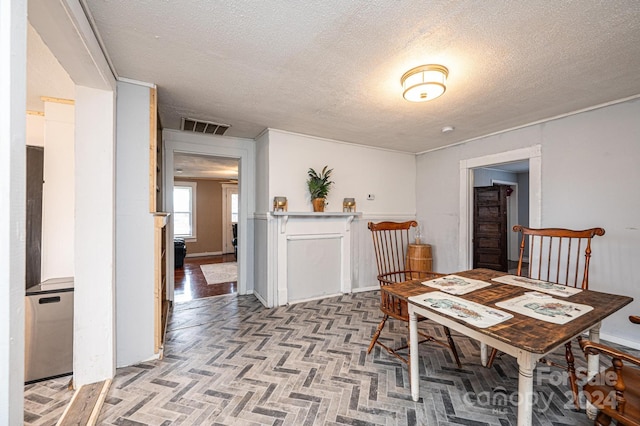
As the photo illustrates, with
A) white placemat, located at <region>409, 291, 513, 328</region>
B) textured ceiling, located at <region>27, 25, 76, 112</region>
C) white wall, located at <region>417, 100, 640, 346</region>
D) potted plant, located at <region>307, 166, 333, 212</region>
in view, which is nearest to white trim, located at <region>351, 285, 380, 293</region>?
potted plant, located at <region>307, 166, 333, 212</region>

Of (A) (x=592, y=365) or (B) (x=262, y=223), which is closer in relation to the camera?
(A) (x=592, y=365)

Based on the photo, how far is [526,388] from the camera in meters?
1.11

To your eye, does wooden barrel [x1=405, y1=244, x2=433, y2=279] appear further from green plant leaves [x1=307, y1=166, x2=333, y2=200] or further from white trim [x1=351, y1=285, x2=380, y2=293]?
green plant leaves [x1=307, y1=166, x2=333, y2=200]

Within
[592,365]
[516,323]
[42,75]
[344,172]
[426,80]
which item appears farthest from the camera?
[344,172]

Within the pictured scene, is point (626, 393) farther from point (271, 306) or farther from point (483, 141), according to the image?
point (483, 141)

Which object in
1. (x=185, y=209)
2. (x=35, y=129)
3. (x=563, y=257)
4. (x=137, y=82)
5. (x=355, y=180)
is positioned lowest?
(x=563, y=257)

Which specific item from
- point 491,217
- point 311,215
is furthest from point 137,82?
point 491,217

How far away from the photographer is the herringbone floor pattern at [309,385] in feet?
5.36

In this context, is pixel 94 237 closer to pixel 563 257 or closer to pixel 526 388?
pixel 526 388

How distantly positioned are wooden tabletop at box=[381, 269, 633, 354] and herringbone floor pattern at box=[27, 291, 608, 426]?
73cm

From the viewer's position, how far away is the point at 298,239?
3.71 meters

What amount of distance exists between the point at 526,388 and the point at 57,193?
359cm

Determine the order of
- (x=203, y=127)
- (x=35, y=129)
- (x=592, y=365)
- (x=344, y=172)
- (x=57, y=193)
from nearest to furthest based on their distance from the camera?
(x=592, y=365), (x=57, y=193), (x=35, y=129), (x=203, y=127), (x=344, y=172)

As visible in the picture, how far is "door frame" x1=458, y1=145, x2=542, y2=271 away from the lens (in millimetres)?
3184
